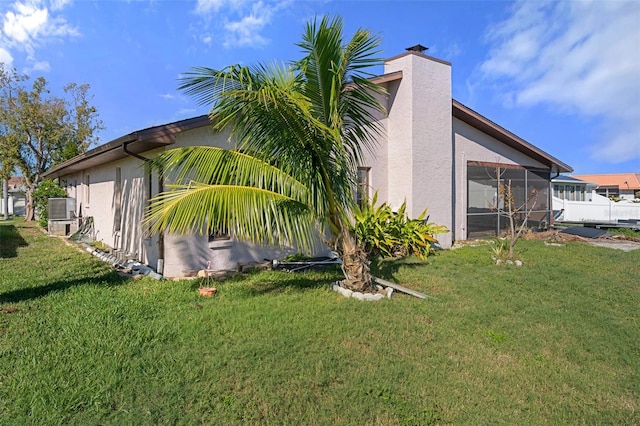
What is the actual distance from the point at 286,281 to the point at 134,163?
4.93 metres

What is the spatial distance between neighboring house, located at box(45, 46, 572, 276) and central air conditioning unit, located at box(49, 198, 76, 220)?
0.51m

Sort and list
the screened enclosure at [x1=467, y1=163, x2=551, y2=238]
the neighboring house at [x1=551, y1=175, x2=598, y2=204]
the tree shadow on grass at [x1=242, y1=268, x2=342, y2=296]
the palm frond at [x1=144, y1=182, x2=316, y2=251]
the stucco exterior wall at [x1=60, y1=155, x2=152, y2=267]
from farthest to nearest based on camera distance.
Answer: the neighboring house at [x1=551, y1=175, x2=598, y2=204], the screened enclosure at [x1=467, y1=163, x2=551, y2=238], the stucco exterior wall at [x1=60, y1=155, x2=152, y2=267], the tree shadow on grass at [x1=242, y1=268, x2=342, y2=296], the palm frond at [x1=144, y1=182, x2=316, y2=251]

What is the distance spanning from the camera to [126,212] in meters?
10.3

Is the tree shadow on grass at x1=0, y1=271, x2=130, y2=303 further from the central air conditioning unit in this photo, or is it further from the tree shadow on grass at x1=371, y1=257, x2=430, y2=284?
the central air conditioning unit

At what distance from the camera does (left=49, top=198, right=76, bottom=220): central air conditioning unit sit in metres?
14.7

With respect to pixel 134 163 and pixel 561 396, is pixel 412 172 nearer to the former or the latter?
pixel 134 163

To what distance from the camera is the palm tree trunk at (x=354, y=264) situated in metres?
6.30

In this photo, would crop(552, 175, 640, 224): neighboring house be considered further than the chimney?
Yes

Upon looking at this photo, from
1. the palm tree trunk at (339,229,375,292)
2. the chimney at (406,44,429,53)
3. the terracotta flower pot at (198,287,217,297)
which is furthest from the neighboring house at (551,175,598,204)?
the terracotta flower pot at (198,287,217,297)

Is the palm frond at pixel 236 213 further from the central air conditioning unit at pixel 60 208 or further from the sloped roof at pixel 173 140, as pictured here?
the central air conditioning unit at pixel 60 208

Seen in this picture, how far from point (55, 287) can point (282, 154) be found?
4613mm

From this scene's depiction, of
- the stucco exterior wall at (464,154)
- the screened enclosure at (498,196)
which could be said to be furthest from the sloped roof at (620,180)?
the stucco exterior wall at (464,154)

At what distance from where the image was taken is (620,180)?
53.1m

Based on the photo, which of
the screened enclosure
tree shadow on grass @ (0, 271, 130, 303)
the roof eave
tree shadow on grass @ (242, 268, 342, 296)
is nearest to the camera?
tree shadow on grass @ (0, 271, 130, 303)
